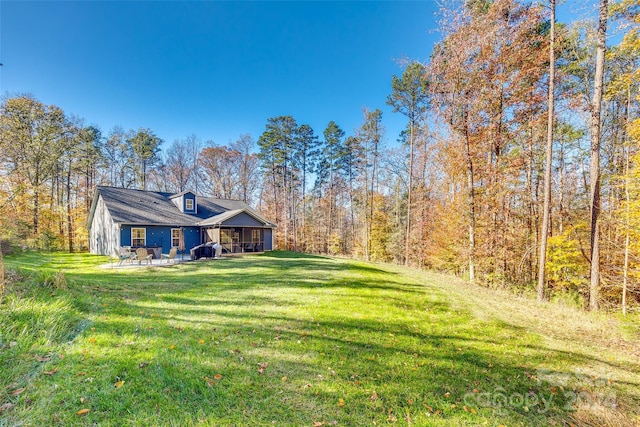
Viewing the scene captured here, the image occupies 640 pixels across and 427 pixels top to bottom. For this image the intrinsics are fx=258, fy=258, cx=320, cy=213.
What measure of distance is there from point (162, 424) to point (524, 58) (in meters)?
13.6

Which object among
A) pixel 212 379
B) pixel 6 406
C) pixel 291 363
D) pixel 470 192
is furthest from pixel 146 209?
pixel 470 192

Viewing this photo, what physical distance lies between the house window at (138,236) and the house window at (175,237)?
5.00ft

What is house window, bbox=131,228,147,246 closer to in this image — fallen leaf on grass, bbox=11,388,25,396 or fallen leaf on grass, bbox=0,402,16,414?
fallen leaf on grass, bbox=11,388,25,396

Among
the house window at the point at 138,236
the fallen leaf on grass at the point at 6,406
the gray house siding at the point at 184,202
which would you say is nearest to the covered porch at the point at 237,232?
the gray house siding at the point at 184,202

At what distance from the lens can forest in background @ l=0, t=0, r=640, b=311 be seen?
832 cm

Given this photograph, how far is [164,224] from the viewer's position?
1628 centimetres

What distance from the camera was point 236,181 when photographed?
28.5 meters

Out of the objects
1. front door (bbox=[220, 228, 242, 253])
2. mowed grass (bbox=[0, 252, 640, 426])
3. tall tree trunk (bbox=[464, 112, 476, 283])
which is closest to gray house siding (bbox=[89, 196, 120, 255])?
front door (bbox=[220, 228, 242, 253])

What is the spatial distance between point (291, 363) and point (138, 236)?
16074 mm

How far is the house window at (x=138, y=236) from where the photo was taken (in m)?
15.3

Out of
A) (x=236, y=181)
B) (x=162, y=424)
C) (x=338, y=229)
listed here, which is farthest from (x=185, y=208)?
(x=162, y=424)

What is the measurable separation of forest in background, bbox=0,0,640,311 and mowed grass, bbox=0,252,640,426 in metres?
2.70

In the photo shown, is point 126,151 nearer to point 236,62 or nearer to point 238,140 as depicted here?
point 238,140

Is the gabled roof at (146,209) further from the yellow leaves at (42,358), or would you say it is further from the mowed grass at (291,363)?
the yellow leaves at (42,358)
